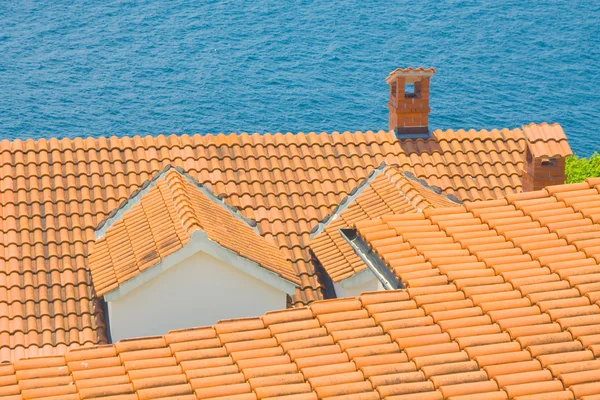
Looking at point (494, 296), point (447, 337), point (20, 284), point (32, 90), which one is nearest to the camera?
point (447, 337)

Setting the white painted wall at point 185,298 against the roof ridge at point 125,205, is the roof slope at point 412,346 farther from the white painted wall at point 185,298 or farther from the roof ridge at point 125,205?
the roof ridge at point 125,205

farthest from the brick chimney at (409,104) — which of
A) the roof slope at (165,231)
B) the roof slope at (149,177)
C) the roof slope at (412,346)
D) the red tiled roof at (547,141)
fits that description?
the roof slope at (412,346)

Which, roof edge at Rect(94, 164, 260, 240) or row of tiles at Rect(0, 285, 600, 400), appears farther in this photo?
roof edge at Rect(94, 164, 260, 240)

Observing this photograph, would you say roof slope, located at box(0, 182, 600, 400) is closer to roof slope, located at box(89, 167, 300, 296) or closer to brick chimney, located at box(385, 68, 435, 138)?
roof slope, located at box(89, 167, 300, 296)

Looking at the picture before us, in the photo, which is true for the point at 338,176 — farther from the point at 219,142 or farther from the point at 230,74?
the point at 230,74

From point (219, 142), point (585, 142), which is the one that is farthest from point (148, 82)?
point (219, 142)

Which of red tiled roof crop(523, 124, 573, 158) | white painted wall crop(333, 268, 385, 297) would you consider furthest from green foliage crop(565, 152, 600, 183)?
white painted wall crop(333, 268, 385, 297)
